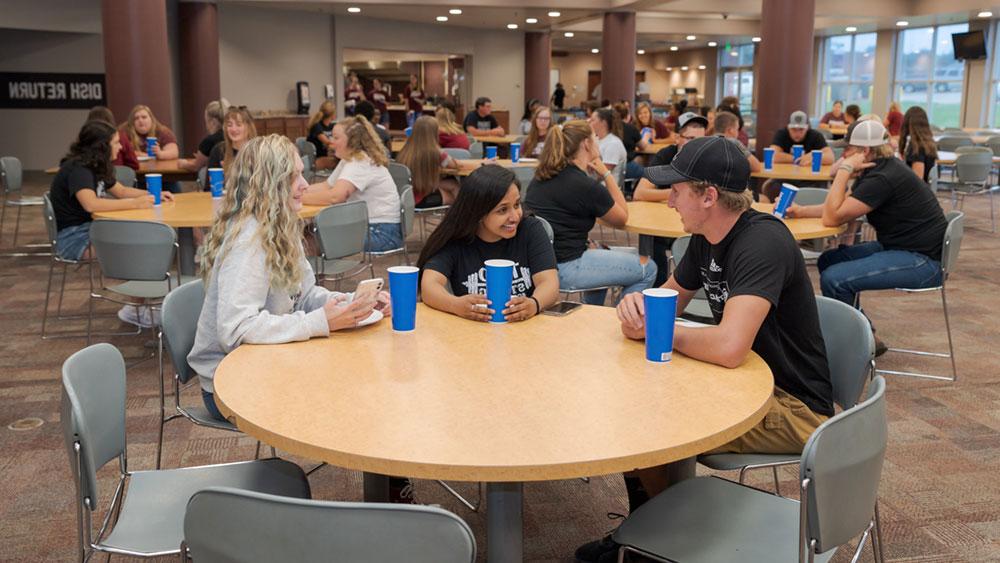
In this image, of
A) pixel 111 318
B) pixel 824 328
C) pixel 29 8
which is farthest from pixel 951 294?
pixel 29 8

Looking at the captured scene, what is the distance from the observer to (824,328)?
2.58 m

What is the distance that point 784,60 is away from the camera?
1006cm

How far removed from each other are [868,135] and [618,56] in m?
12.2

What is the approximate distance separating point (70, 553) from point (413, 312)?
1.41 metres

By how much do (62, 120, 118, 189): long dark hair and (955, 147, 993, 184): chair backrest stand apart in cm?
789

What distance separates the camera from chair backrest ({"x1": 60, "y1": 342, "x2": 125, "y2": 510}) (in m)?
1.86

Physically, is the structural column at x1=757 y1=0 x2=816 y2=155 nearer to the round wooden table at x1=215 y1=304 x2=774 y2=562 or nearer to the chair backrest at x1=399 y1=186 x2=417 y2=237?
the chair backrest at x1=399 y1=186 x2=417 y2=237

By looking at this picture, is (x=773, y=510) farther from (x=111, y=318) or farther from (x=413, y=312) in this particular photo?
(x=111, y=318)

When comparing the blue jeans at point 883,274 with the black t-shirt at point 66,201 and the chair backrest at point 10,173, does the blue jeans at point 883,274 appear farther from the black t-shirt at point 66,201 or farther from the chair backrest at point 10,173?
the chair backrest at point 10,173

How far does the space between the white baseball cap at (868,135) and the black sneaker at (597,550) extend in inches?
109

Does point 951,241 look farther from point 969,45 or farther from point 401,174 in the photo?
point 969,45

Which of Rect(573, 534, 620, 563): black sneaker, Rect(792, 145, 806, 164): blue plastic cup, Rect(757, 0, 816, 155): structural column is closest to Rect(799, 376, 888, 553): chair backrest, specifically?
Rect(573, 534, 620, 563): black sneaker

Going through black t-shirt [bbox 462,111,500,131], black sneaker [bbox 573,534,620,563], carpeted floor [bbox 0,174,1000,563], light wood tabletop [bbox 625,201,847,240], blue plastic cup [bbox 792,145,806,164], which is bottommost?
carpeted floor [bbox 0,174,1000,563]

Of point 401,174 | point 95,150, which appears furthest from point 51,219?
point 401,174
